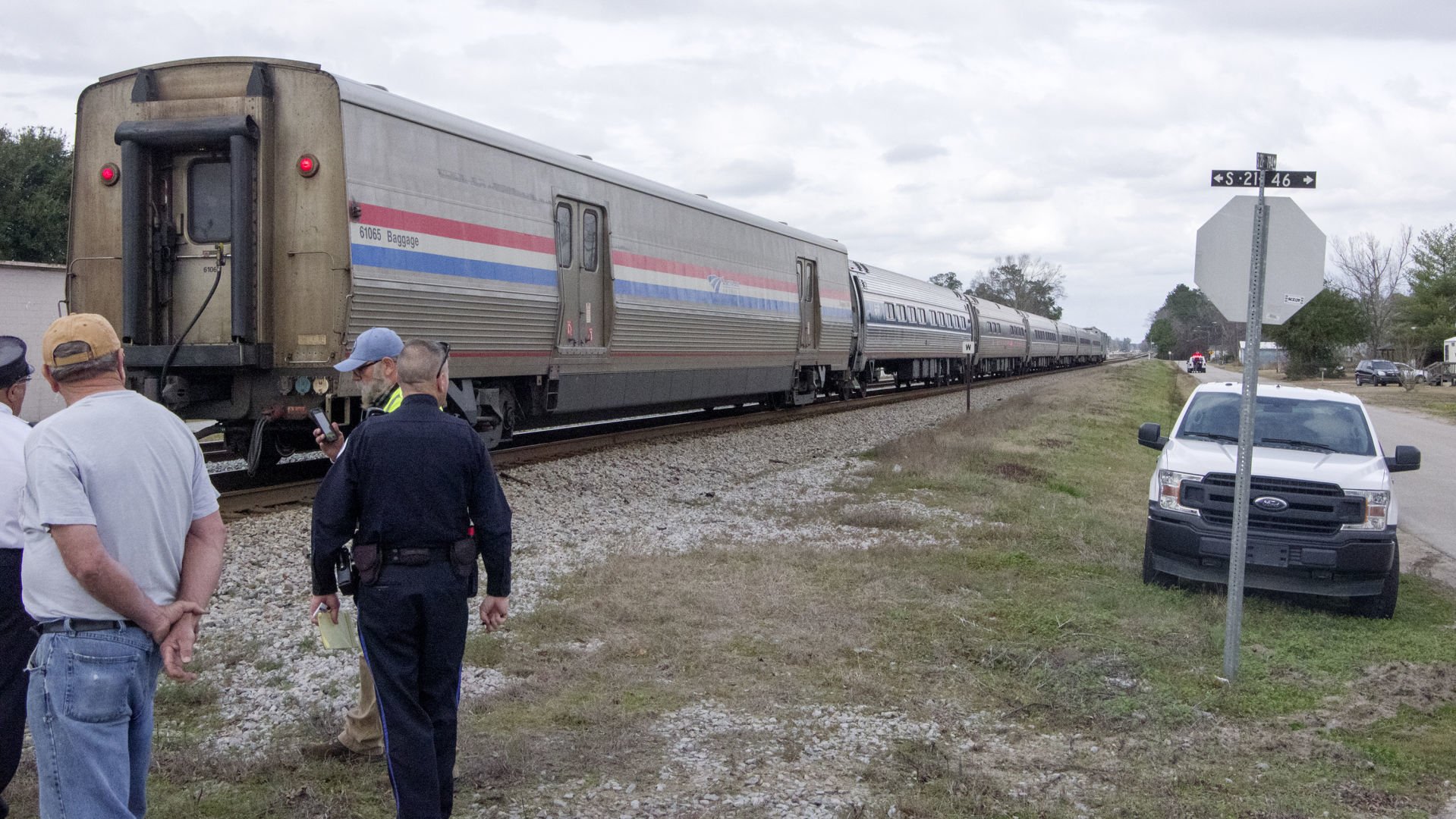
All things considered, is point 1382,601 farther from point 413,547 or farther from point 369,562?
point 369,562

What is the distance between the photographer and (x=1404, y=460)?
27.4 feet

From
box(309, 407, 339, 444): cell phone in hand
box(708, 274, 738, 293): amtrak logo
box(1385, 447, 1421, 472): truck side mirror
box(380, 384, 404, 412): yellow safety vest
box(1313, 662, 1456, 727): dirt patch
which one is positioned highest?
box(708, 274, 738, 293): amtrak logo

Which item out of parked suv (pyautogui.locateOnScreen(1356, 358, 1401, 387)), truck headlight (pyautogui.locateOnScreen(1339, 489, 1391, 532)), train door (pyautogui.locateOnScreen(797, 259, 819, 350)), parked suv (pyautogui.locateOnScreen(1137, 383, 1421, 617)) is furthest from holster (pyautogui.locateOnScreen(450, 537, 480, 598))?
parked suv (pyautogui.locateOnScreen(1356, 358, 1401, 387))

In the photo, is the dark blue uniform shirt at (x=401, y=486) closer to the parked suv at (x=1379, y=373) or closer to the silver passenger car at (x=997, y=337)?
the silver passenger car at (x=997, y=337)

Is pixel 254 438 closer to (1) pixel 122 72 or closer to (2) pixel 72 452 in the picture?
(1) pixel 122 72

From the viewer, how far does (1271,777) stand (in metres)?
4.84

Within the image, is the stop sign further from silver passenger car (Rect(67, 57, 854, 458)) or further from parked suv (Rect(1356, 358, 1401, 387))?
parked suv (Rect(1356, 358, 1401, 387))

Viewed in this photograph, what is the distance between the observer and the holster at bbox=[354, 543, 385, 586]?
370 cm

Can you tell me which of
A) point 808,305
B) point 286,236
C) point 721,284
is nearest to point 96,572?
point 286,236

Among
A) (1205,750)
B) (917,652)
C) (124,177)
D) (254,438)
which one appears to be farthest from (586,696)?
(124,177)

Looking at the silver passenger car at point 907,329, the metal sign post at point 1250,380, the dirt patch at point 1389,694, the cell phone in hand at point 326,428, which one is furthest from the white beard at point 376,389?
the silver passenger car at point 907,329

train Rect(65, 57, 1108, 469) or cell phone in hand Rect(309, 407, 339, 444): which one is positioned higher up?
train Rect(65, 57, 1108, 469)

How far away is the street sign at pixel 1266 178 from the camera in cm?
618

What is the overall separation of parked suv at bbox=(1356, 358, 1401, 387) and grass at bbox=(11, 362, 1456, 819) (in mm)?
55942
